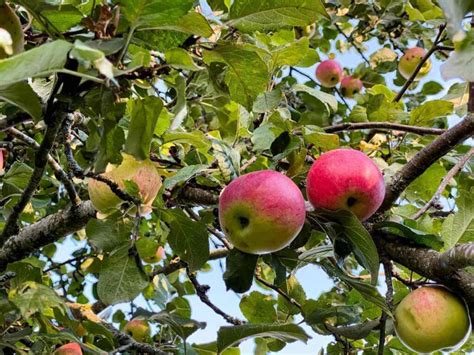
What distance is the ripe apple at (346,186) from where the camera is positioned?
1.32 m

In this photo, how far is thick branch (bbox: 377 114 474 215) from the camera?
123cm

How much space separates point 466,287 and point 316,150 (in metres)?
0.69

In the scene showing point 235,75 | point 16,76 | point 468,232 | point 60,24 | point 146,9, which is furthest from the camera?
point 468,232

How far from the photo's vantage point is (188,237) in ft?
4.65

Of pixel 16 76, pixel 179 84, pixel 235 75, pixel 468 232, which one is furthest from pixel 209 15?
pixel 468 232

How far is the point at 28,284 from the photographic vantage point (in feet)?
3.81

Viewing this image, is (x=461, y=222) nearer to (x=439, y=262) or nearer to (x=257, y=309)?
(x=439, y=262)

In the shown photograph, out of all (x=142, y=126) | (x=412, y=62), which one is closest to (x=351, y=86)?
(x=412, y=62)

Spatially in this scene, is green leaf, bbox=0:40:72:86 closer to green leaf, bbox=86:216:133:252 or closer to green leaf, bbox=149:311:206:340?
green leaf, bbox=86:216:133:252

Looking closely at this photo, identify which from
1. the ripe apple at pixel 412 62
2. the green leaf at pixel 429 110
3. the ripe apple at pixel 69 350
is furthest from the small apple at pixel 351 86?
the ripe apple at pixel 69 350

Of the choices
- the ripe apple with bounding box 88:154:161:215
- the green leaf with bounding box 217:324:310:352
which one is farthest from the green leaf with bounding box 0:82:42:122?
the green leaf with bounding box 217:324:310:352

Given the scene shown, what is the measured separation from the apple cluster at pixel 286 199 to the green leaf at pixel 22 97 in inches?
17.9

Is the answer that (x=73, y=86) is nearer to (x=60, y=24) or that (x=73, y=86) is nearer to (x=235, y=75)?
(x=60, y=24)

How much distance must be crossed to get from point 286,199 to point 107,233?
450 millimetres
